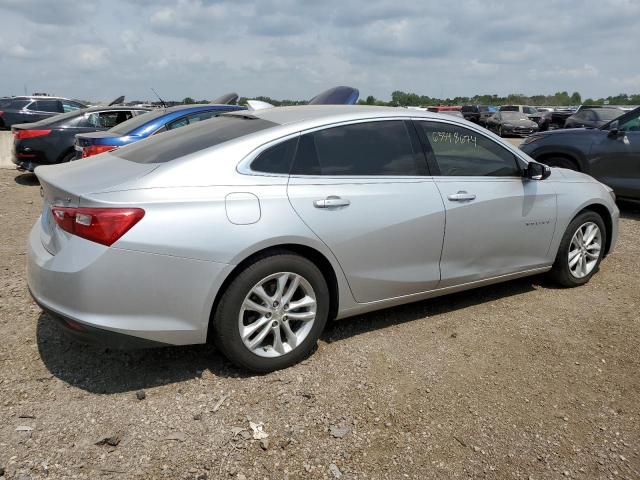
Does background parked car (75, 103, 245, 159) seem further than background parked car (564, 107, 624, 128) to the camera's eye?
No

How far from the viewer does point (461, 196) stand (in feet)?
12.9

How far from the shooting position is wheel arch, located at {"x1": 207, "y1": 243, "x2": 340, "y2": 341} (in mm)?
3074

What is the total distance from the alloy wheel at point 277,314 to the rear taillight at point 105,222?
76 centimetres

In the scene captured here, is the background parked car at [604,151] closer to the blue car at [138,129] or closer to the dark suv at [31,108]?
the blue car at [138,129]

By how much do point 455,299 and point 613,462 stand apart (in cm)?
206

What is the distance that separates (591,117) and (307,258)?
18.0 metres

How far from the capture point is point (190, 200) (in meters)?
2.95

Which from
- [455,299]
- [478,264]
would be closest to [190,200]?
[478,264]

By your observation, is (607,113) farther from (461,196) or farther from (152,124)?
(461,196)

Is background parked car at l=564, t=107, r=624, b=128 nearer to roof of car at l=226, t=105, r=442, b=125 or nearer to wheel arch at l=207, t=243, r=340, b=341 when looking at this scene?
roof of car at l=226, t=105, r=442, b=125

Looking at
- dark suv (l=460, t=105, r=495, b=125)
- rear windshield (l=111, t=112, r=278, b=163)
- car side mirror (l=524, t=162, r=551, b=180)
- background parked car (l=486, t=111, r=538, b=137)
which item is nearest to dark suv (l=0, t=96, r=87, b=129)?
rear windshield (l=111, t=112, r=278, b=163)

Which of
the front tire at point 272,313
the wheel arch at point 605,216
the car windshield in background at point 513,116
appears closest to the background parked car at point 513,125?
the car windshield in background at point 513,116

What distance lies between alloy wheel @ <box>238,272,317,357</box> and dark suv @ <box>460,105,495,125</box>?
96.0ft

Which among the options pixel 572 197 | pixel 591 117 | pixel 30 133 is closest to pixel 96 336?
pixel 572 197
